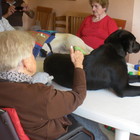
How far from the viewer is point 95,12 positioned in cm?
255

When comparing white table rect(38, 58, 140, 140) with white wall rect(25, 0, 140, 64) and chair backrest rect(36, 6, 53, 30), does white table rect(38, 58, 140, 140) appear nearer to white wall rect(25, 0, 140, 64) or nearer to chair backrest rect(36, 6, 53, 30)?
white wall rect(25, 0, 140, 64)

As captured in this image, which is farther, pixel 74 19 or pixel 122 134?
pixel 74 19

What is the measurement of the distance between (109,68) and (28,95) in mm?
453

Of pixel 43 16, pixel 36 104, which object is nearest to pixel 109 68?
pixel 36 104

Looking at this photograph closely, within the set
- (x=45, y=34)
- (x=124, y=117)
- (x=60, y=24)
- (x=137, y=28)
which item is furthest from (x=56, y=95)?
(x=60, y=24)

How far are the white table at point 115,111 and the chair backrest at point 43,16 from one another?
2967mm

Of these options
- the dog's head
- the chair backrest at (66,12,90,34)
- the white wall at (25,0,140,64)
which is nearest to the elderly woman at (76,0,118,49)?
the white wall at (25,0,140,64)

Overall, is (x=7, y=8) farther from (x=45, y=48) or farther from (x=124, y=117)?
(x=124, y=117)

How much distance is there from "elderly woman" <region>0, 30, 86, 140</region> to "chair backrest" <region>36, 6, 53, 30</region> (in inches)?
121

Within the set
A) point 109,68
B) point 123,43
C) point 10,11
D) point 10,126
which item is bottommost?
point 10,126

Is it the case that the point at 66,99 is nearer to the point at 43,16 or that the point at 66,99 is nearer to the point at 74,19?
the point at 74,19

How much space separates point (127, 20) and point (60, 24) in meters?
1.21

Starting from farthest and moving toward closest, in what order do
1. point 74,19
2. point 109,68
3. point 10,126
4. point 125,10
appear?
point 74,19
point 125,10
point 109,68
point 10,126

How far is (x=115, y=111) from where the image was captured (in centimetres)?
100
